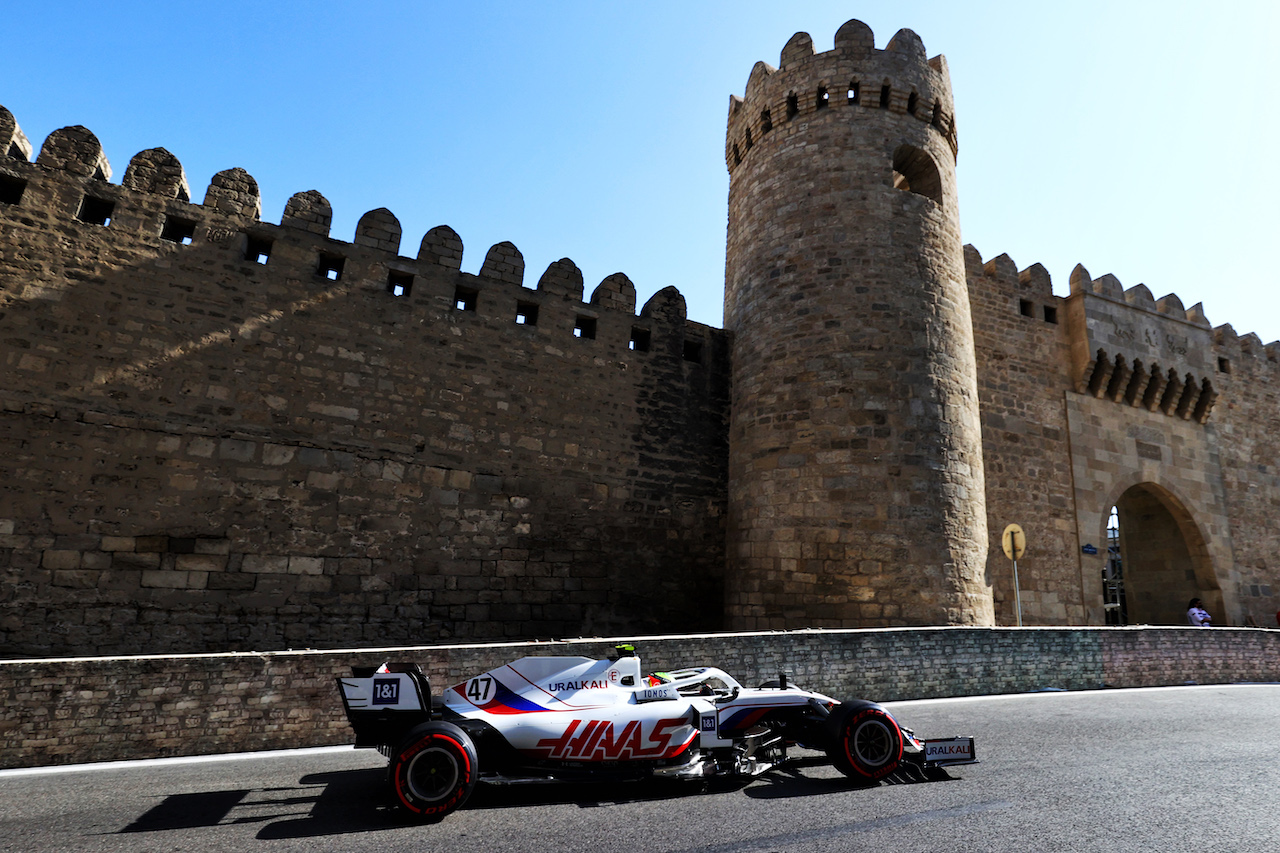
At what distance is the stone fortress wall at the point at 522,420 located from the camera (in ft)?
26.2

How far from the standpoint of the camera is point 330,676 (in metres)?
5.62

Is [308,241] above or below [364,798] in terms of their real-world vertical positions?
above

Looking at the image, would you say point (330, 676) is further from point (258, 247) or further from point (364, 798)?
point (258, 247)

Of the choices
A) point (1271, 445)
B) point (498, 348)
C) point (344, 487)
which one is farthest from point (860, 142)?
point (1271, 445)

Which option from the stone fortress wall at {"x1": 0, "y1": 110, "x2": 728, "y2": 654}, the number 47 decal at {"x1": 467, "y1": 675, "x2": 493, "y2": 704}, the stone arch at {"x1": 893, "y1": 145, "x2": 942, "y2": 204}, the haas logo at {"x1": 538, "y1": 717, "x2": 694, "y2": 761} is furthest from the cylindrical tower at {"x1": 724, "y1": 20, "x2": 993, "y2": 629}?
the number 47 decal at {"x1": 467, "y1": 675, "x2": 493, "y2": 704}

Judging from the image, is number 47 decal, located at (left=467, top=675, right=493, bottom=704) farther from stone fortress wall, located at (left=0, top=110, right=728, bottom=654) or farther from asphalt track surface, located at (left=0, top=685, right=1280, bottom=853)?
stone fortress wall, located at (left=0, top=110, right=728, bottom=654)

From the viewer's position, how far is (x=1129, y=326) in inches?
591

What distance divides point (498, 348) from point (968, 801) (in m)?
8.48

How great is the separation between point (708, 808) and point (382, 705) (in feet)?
6.47

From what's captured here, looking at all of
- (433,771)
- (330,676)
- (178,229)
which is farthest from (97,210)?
(433,771)

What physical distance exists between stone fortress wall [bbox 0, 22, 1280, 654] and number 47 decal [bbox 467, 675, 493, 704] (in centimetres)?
500

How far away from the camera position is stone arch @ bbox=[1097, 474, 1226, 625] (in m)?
14.8

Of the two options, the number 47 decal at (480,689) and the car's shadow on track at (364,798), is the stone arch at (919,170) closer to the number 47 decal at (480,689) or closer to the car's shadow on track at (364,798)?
the car's shadow on track at (364,798)

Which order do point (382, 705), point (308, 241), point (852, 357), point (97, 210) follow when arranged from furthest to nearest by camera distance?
1. point (852, 357)
2. point (308, 241)
3. point (97, 210)
4. point (382, 705)
